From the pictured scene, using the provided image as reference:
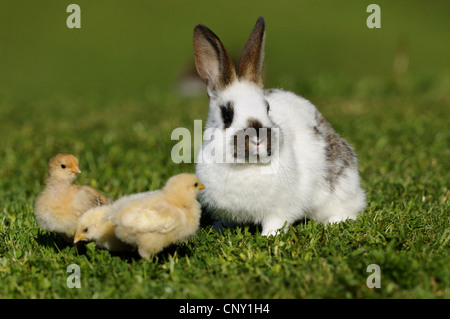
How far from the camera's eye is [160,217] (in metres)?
3.46

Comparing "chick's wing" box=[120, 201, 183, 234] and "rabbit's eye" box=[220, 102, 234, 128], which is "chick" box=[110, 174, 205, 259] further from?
"rabbit's eye" box=[220, 102, 234, 128]

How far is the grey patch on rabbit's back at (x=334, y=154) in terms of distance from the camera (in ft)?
15.3

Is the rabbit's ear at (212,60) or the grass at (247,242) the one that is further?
the rabbit's ear at (212,60)

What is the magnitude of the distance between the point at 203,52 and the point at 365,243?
192 cm

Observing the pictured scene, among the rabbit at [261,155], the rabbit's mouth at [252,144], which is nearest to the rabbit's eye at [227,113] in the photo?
the rabbit at [261,155]

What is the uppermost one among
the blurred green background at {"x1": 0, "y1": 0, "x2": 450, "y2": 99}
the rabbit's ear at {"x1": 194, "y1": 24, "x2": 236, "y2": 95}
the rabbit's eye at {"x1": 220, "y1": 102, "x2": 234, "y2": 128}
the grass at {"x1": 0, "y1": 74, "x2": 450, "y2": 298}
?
the blurred green background at {"x1": 0, "y1": 0, "x2": 450, "y2": 99}

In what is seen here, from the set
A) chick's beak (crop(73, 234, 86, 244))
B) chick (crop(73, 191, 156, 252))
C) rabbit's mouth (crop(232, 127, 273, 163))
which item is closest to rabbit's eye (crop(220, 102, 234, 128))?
rabbit's mouth (crop(232, 127, 273, 163))

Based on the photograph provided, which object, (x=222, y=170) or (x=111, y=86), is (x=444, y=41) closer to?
(x=111, y=86)

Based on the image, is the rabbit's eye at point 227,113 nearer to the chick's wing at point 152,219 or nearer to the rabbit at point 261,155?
the rabbit at point 261,155

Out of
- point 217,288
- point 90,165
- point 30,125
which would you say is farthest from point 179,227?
point 30,125

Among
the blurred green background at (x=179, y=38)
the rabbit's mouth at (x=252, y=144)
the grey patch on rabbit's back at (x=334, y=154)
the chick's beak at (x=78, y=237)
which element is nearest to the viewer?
the chick's beak at (x=78, y=237)

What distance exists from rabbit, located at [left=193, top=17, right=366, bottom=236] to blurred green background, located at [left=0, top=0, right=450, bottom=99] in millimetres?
13233

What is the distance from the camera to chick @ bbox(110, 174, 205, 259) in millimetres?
3438

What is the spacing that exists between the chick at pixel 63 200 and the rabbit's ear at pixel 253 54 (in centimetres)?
147
